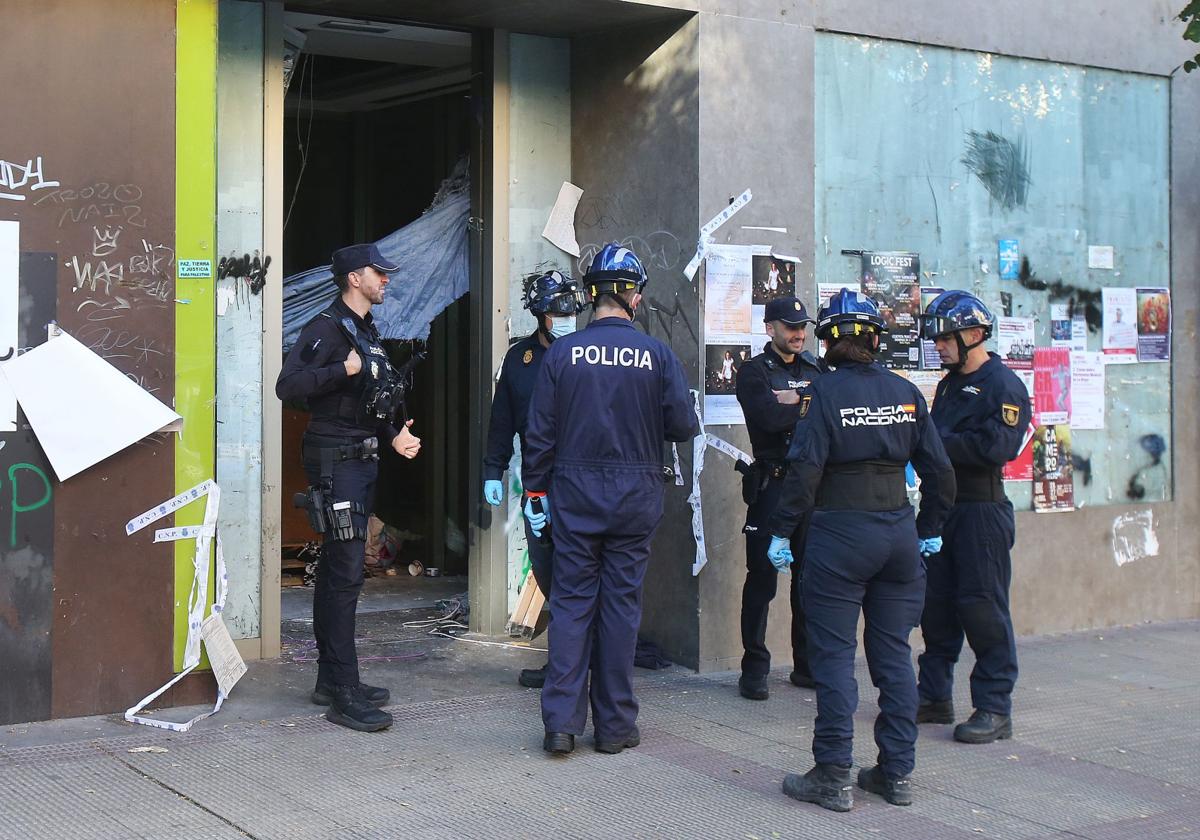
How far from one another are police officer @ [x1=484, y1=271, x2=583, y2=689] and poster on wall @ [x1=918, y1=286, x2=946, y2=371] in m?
2.59

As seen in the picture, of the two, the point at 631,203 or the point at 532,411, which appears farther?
the point at 631,203

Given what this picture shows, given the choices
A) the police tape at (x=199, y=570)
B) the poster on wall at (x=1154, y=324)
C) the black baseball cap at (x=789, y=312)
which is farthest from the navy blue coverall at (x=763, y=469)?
the poster on wall at (x=1154, y=324)

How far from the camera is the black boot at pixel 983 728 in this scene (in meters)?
6.65

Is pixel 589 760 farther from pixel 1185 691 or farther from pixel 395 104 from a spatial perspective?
pixel 395 104

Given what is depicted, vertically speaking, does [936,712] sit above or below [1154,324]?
below

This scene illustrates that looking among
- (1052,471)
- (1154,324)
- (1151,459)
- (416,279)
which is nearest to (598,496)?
(416,279)

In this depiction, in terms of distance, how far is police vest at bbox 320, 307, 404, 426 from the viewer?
638cm

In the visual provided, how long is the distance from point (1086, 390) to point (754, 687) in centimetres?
375

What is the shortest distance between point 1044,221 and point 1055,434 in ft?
4.75

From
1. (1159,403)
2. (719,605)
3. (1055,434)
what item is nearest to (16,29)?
(719,605)

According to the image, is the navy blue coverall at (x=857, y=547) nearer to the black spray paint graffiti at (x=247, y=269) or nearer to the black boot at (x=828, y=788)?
the black boot at (x=828, y=788)

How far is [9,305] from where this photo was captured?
6152 millimetres

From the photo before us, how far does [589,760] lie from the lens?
240 inches

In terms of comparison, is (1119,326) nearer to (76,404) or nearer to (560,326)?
(560,326)
